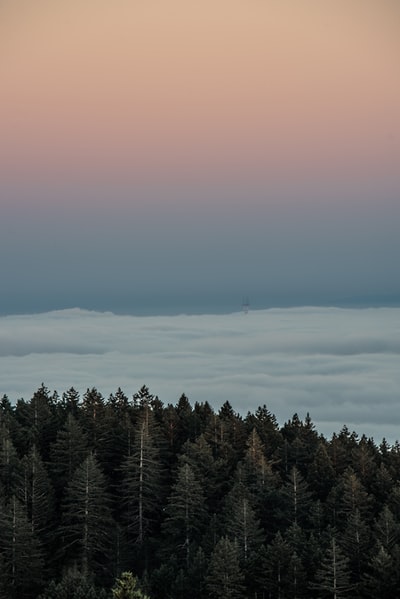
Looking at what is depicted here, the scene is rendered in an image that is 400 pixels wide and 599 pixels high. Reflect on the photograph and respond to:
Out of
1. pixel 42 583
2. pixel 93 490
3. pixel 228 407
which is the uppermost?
pixel 228 407

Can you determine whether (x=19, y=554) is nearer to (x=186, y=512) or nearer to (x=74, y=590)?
(x=74, y=590)

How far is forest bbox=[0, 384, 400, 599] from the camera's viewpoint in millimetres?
78750

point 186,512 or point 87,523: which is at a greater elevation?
point 186,512

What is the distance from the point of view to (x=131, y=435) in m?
111

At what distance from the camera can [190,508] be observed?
3748 inches

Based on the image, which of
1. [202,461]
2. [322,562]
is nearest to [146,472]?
[202,461]

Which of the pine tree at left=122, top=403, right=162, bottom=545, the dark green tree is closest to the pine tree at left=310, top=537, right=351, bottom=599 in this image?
the dark green tree

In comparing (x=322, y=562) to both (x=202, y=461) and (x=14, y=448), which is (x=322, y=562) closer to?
(x=202, y=461)

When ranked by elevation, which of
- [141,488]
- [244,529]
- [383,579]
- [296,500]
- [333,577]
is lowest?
[383,579]

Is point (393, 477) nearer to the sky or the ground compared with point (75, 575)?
nearer to the sky

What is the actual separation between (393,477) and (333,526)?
520 inches

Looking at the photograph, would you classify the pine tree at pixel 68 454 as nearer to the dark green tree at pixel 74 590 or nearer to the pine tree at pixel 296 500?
the dark green tree at pixel 74 590

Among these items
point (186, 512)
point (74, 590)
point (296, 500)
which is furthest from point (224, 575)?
point (296, 500)

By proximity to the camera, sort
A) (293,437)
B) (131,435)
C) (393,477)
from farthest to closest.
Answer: (293,437) → (131,435) → (393,477)
